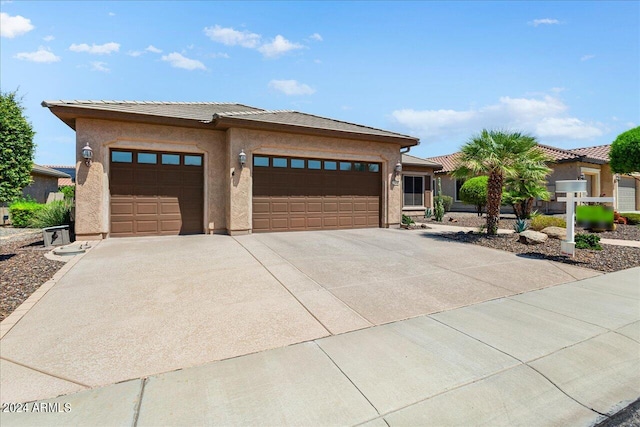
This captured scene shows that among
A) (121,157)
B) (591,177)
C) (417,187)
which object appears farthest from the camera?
(417,187)

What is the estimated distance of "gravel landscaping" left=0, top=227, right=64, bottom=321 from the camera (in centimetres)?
459

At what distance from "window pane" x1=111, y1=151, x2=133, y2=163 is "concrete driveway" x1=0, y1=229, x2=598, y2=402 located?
2940mm

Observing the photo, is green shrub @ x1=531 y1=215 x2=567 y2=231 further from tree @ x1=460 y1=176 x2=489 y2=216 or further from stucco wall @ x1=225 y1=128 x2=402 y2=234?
stucco wall @ x1=225 y1=128 x2=402 y2=234

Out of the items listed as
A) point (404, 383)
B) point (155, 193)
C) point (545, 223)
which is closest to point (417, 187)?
point (545, 223)

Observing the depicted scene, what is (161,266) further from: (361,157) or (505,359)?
(361,157)

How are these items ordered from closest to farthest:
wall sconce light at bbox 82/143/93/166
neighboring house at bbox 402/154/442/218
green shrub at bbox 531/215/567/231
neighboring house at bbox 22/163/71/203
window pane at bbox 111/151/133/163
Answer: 1. wall sconce light at bbox 82/143/93/166
2. window pane at bbox 111/151/133/163
3. green shrub at bbox 531/215/567/231
4. neighboring house at bbox 22/163/71/203
5. neighboring house at bbox 402/154/442/218

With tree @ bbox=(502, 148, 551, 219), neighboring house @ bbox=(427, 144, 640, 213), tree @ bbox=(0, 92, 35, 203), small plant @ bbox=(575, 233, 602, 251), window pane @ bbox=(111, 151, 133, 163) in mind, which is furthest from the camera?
neighboring house @ bbox=(427, 144, 640, 213)

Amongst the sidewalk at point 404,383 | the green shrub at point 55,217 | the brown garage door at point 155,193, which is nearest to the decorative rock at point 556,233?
the sidewalk at point 404,383

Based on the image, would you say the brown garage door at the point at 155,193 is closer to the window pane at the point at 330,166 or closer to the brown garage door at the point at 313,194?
the brown garage door at the point at 313,194

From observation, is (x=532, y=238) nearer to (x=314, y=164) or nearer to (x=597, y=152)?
(x=314, y=164)

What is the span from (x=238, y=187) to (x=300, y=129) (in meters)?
3.08

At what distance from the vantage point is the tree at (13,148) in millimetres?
6430

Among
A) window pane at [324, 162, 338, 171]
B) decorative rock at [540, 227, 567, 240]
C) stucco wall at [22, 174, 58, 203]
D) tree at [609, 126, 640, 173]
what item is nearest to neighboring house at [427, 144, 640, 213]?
tree at [609, 126, 640, 173]

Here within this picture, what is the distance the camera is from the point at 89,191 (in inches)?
365
